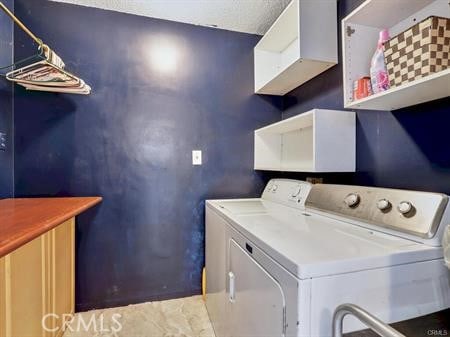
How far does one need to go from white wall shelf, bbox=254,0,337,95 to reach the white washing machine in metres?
0.87

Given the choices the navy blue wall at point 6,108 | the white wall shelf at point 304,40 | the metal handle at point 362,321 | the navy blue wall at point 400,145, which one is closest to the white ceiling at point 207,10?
the white wall shelf at point 304,40

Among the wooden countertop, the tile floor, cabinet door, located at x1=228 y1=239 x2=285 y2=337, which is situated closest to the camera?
the wooden countertop

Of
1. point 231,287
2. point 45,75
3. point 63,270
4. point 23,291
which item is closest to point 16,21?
point 45,75

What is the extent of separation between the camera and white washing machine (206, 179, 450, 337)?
2.36 feet

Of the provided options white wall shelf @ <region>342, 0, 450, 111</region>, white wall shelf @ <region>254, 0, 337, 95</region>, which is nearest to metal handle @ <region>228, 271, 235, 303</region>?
white wall shelf @ <region>342, 0, 450, 111</region>

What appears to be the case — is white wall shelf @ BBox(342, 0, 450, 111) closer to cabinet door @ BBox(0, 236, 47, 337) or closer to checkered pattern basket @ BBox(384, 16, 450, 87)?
checkered pattern basket @ BBox(384, 16, 450, 87)

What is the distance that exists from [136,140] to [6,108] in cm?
86

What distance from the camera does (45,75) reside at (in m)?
1.55

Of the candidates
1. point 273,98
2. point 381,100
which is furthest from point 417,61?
point 273,98

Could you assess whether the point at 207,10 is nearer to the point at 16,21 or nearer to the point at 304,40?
the point at 304,40

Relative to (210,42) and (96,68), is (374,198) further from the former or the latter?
(96,68)

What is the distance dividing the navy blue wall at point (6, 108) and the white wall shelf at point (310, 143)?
1.86 metres

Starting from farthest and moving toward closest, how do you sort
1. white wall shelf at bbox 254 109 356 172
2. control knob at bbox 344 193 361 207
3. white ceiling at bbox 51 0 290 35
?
white ceiling at bbox 51 0 290 35 < white wall shelf at bbox 254 109 356 172 < control knob at bbox 344 193 361 207

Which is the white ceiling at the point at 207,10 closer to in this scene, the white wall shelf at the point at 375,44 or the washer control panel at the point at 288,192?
the white wall shelf at the point at 375,44
